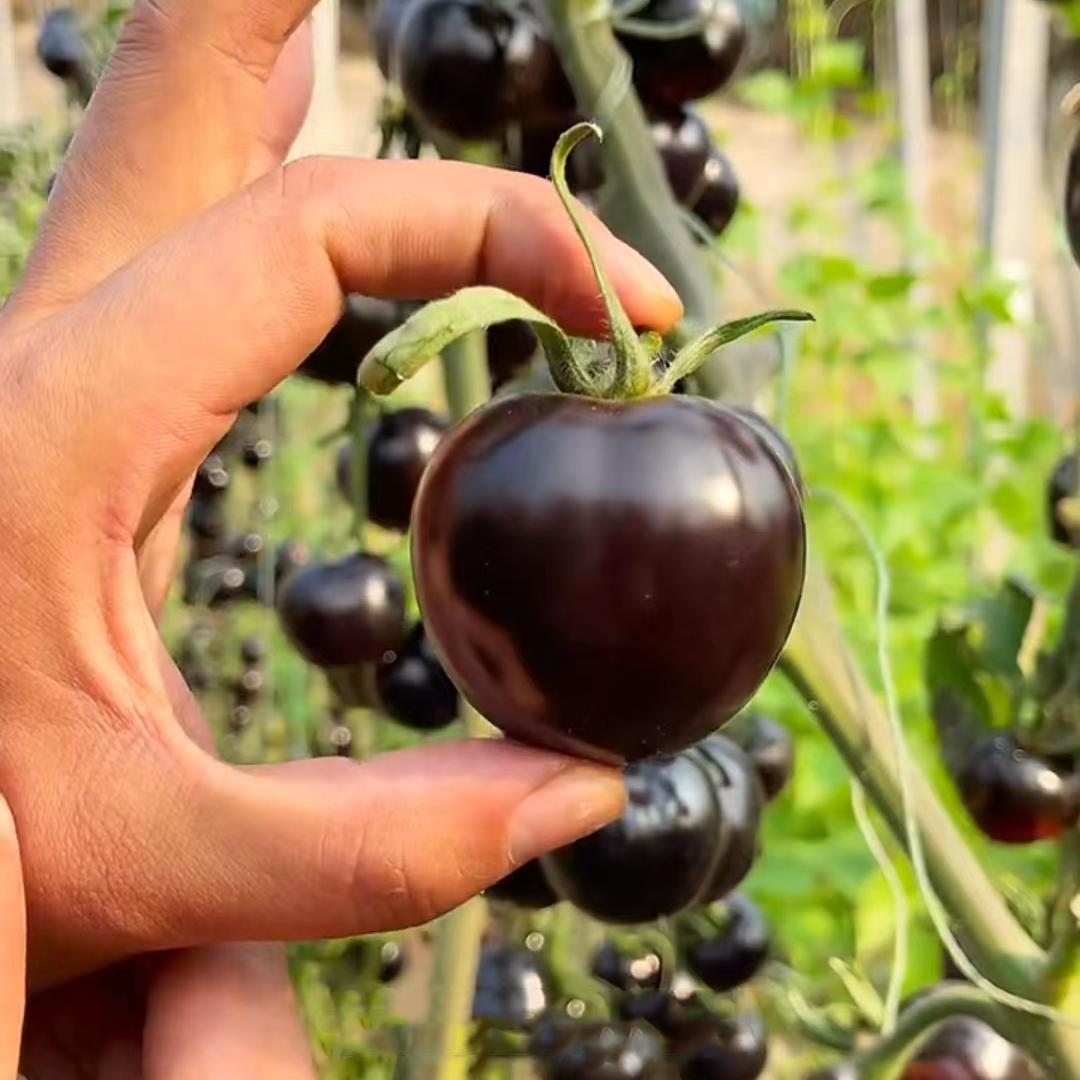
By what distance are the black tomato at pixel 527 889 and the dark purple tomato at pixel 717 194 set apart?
36cm

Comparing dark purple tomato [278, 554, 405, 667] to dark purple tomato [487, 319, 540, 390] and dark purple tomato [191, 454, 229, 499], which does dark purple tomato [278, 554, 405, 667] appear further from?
dark purple tomato [191, 454, 229, 499]

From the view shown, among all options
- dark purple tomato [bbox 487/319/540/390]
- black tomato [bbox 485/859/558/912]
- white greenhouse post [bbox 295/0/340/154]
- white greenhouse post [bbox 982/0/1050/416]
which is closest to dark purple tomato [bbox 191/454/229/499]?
white greenhouse post [bbox 295/0/340/154]

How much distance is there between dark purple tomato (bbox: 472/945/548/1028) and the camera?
0.74 metres

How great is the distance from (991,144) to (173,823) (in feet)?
6.98

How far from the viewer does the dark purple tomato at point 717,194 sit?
79cm

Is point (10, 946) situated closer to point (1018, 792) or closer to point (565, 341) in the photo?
point (565, 341)

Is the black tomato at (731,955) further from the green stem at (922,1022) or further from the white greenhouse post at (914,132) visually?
the white greenhouse post at (914,132)

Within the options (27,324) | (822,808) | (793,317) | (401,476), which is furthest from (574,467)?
(822,808)

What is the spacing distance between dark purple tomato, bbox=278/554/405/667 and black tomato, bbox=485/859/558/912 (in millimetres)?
148

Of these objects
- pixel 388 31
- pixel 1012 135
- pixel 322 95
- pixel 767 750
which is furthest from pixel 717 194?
pixel 1012 135

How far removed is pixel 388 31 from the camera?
720 mm

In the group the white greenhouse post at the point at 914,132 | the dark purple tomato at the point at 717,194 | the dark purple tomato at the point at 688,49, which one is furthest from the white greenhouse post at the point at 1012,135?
the dark purple tomato at the point at 688,49

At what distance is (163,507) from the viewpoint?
1.52 feet

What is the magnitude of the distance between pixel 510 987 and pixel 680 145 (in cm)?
43
